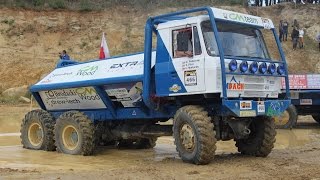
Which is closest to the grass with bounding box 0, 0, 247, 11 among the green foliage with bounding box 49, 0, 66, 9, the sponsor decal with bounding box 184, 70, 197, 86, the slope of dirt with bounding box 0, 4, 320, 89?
the green foliage with bounding box 49, 0, 66, 9

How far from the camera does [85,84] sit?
12562mm

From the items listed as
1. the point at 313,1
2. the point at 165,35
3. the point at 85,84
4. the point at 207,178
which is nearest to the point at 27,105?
the point at 85,84

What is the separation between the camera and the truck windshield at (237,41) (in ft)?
33.4

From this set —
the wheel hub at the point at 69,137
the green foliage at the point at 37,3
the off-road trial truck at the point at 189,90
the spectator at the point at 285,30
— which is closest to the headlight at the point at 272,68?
the off-road trial truck at the point at 189,90

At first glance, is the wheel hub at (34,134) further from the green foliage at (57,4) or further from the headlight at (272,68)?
the green foliage at (57,4)

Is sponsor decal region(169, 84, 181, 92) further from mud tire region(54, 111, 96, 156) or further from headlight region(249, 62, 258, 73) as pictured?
mud tire region(54, 111, 96, 156)

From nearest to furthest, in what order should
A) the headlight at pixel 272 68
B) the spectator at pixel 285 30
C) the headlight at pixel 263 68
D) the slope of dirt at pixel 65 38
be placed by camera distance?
1. the headlight at pixel 263 68
2. the headlight at pixel 272 68
3. the slope of dirt at pixel 65 38
4. the spectator at pixel 285 30

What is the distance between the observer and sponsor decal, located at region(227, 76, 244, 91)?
997 cm

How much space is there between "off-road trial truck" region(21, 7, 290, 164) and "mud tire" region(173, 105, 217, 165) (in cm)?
2

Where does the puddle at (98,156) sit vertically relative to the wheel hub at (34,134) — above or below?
below

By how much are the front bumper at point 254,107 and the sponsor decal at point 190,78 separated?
0.71 m

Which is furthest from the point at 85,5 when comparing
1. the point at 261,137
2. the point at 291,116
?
the point at 261,137

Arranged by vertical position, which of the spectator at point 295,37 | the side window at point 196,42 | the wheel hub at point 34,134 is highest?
the spectator at point 295,37

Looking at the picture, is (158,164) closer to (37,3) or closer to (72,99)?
(72,99)
